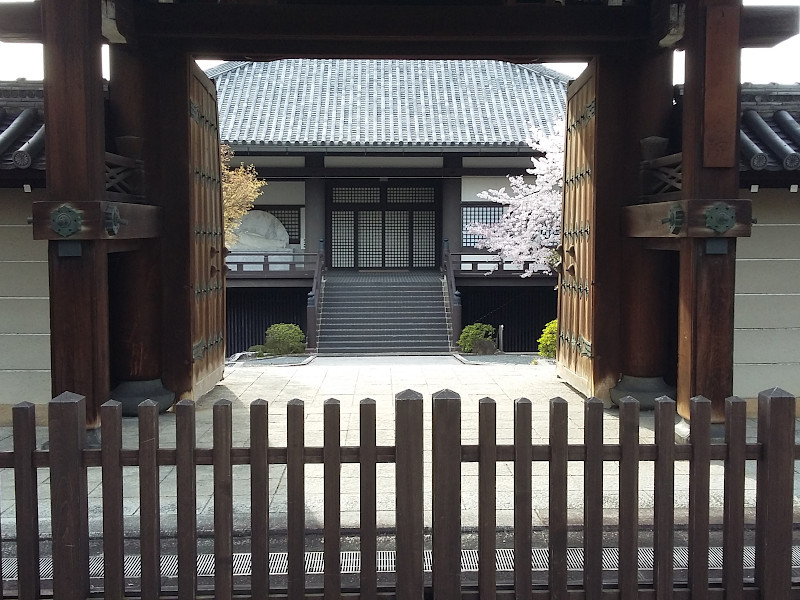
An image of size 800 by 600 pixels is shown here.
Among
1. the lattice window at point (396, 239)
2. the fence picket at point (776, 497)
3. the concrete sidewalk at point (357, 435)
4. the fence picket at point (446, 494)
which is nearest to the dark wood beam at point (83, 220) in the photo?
the concrete sidewalk at point (357, 435)

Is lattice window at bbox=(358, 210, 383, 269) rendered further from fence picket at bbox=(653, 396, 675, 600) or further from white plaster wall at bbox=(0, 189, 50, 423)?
fence picket at bbox=(653, 396, 675, 600)

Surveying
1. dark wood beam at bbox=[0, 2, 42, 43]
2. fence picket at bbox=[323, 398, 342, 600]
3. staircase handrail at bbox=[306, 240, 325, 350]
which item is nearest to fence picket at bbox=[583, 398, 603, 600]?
fence picket at bbox=[323, 398, 342, 600]

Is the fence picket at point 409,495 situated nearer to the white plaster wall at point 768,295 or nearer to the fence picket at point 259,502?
the fence picket at point 259,502

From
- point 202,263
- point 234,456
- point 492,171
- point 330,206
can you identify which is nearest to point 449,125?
point 492,171

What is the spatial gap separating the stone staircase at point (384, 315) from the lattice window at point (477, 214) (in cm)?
187

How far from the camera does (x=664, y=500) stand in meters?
3.15

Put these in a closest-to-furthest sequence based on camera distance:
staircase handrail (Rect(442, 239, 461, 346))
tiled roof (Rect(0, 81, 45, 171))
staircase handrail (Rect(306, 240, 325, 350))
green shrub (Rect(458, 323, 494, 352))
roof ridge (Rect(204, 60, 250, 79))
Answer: tiled roof (Rect(0, 81, 45, 171)) → green shrub (Rect(458, 323, 494, 352)) → staircase handrail (Rect(306, 240, 325, 350)) → staircase handrail (Rect(442, 239, 461, 346)) → roof ridge (Rect(204, 60, 250, 79))

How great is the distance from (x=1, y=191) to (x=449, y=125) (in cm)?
1804

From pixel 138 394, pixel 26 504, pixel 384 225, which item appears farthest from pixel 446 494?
pixel 384 225

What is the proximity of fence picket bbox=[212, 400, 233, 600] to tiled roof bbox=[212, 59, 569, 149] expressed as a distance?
1951cm

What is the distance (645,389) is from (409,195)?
17.5m

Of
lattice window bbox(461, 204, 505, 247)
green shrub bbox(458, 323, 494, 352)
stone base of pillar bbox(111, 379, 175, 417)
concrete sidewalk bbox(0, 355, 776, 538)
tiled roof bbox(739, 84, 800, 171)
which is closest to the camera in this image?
concrete sidewalk bbox(0, 355, 776, 538)

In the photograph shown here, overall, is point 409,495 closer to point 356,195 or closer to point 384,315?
point 384,315

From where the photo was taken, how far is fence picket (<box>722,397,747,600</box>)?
10.2 ft
